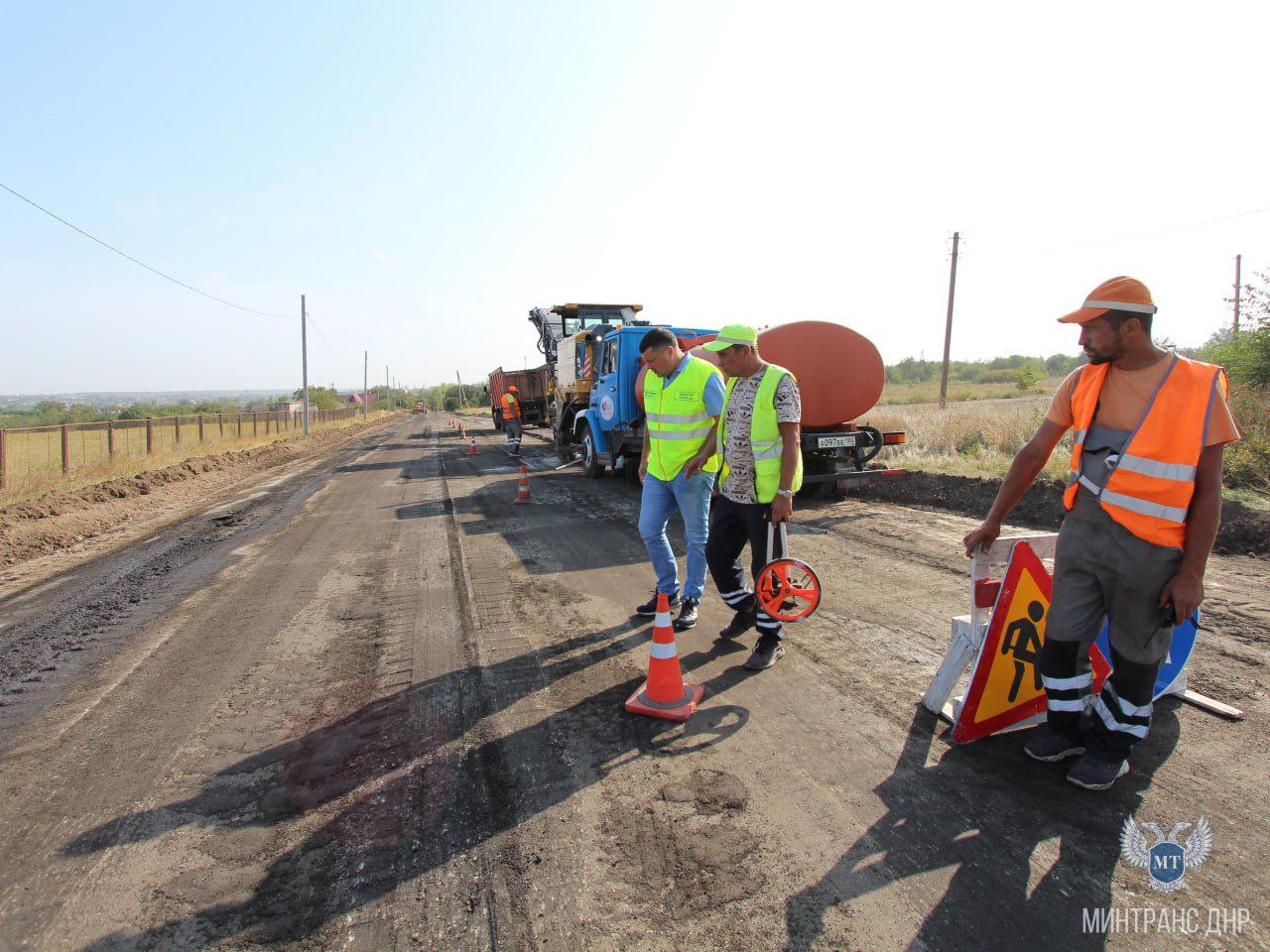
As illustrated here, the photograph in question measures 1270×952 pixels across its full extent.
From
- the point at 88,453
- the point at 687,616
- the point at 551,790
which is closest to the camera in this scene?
the point at 551,790

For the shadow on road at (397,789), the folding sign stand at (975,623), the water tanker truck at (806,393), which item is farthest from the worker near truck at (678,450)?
A: the water tanker truck at (806,393)

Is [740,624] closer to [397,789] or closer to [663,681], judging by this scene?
[663,681]

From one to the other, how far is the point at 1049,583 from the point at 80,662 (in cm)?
585

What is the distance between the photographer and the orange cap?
8.39 feet

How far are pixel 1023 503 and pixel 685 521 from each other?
5941 mm

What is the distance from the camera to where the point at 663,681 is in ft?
11.5

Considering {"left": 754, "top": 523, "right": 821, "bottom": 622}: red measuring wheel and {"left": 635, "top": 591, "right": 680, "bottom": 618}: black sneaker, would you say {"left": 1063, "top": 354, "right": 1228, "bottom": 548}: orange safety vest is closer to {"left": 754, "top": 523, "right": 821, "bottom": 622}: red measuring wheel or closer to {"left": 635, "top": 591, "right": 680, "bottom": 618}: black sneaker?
{"left": 754, "top": 523, "right": 821, "bottom": 622}: red measuring wheel

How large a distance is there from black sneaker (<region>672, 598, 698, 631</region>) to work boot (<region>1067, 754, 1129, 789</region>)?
2.43m

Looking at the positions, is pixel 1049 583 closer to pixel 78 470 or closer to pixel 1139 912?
pixel 1139 912

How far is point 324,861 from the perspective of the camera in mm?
2445

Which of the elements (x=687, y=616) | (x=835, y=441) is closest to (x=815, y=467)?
(x=835, y=441)

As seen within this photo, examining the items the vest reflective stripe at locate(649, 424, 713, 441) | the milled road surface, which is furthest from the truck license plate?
the vest reflective stripe at locate(649, 424, 713, 441)

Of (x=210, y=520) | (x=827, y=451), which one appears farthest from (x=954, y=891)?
(x=210, y=520)

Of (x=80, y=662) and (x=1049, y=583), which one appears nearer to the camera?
(x=1049, y=583)
